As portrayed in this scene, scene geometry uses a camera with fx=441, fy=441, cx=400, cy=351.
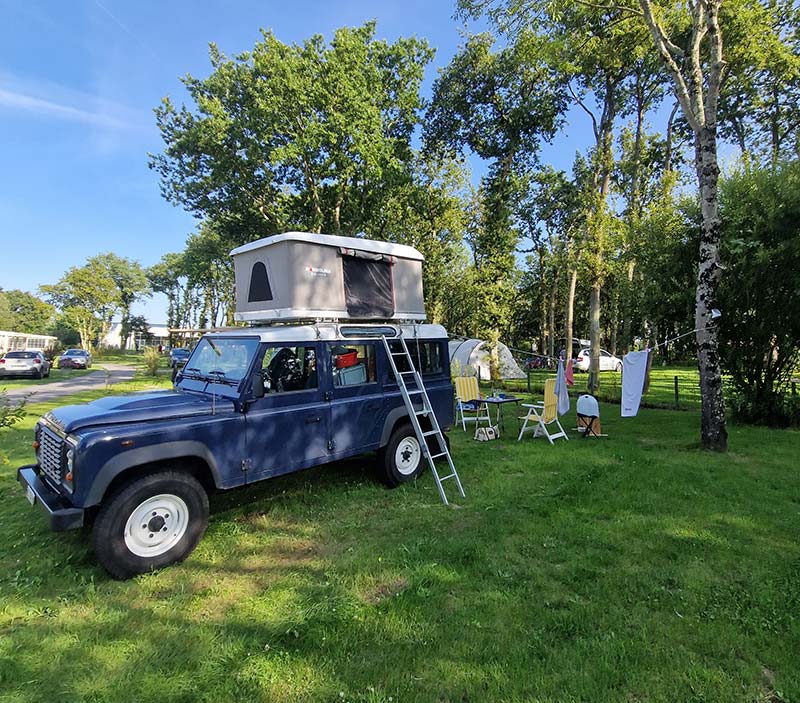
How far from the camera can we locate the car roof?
4820 mm

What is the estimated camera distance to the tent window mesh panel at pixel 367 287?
18.9 ft

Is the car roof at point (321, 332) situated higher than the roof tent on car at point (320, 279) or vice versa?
the roof tent on car at point (320, 279)

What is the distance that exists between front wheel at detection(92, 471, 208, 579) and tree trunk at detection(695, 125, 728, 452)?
783 centimetres

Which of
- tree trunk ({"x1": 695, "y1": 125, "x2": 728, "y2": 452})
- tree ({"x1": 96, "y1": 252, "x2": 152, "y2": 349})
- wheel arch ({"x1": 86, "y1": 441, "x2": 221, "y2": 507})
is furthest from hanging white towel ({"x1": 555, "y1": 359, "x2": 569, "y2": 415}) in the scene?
tree ({"x1": 96, "y1": 252, "x2": 152, "y2": 349})

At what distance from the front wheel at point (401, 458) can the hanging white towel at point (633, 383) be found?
444cm

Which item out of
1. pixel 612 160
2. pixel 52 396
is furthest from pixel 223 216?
pixel 612 160

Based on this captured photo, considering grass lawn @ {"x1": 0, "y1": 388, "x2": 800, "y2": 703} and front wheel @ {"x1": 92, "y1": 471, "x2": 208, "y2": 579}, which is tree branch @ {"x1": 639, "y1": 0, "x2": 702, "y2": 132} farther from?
front wheel @ {"x1": 92, "y1": 471, "x2": 208, "y2": 579}

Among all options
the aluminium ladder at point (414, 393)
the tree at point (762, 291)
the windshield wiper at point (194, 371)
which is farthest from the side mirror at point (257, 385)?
the tree at point (762, 291)

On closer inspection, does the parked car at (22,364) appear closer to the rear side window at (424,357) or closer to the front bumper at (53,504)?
the front bumper at (53,504)

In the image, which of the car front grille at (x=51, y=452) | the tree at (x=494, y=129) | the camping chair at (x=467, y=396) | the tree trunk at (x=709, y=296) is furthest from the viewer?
the tree at (x=494, y=129)

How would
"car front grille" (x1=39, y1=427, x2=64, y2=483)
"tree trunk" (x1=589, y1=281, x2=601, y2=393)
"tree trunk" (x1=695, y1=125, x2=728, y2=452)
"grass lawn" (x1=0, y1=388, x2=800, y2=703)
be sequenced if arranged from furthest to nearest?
"tree trunk" (x1=589, y1=281, x2=601, y2=393), "tree trunk" (x1=695, y1=125, x2=728, y2=452), "car front grille" (x1=39, y1=427, x2=64, y2=483), "grass lawn" (x1=0, y1=388, x2=800, y2=703)

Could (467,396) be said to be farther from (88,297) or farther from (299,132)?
(88,297)

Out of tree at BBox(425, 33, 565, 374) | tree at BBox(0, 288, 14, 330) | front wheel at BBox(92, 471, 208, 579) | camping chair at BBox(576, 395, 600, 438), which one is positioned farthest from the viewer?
tree at BBox(0, 288, 14, 330)

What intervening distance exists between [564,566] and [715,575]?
1.18 meters
